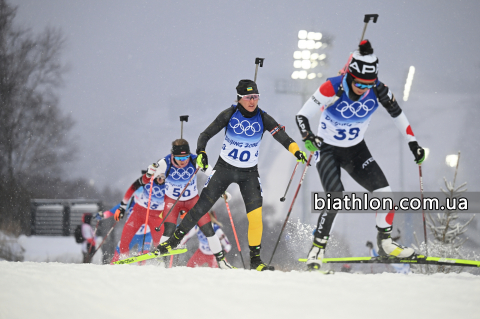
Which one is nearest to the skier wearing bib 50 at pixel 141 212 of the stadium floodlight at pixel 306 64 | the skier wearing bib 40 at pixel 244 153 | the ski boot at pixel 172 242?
the ski boot at pixel 172 242

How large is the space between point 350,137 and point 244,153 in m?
1.02

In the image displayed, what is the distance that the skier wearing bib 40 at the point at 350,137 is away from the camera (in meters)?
3.53

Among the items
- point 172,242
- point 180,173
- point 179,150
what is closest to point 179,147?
point 179,150

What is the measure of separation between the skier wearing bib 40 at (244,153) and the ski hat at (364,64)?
0.91m

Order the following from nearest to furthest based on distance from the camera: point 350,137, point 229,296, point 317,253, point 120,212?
point 229,296 < point 317,253 < point 350,137 < point 120,212

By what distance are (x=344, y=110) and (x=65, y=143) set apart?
15979 millimetres

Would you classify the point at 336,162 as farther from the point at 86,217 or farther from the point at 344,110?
the point at 86,217

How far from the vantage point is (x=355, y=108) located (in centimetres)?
369

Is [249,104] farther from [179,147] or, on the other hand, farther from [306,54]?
[306,54]

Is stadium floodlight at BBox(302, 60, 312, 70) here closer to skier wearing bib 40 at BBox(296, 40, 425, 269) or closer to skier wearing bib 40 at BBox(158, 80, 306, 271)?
skier wearing bib 40 at BBox(158, 80, 306, 271)

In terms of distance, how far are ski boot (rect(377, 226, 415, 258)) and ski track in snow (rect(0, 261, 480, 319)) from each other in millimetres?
832

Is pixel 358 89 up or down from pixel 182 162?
up

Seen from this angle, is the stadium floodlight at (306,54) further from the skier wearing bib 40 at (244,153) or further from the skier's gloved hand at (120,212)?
the skier wearing bib 40 at (244,153)

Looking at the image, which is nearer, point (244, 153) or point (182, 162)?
point (244, 153)
